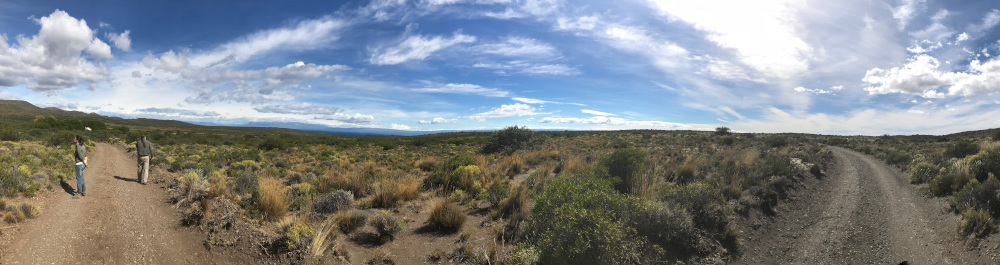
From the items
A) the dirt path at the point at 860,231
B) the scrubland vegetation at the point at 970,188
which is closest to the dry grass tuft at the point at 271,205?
Result: the dirt path at the point at 860,231

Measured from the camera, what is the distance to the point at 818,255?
6234mm

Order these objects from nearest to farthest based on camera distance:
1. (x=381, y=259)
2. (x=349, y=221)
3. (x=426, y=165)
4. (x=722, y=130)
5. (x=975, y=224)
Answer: (x=381, y=259) → (x=975, y=224) → (x=349, y=221) → (x=426, y=165) → (x=722, y=130)

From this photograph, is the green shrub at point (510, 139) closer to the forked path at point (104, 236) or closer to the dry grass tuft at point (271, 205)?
the dry grass tuft at point (271, 205)

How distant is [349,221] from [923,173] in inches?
634

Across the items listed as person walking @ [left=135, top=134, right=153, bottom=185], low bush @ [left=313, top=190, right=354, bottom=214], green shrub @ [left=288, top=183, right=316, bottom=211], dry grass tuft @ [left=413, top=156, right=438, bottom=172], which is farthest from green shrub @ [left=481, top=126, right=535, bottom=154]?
person walking @ [left=135, top=134, right=153, bottom=185]

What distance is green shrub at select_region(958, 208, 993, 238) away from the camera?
5.80 metres

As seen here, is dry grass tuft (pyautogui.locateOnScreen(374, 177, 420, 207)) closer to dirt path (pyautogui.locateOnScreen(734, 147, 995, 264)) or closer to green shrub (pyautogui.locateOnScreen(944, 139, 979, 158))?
dirt path (pyautogui.locateOnScreen(734, 147, 995, 264))

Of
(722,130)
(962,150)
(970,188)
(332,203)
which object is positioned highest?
(722,130)

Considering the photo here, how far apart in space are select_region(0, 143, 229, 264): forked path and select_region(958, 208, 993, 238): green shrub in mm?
12329

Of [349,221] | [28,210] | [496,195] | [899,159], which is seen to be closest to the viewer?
[28,210]

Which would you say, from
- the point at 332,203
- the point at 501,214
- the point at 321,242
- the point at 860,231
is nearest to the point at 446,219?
the point at 501,214

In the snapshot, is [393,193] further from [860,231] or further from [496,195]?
[860,231]

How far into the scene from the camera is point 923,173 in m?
10.5

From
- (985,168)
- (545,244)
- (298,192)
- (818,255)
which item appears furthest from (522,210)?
(985,168)
